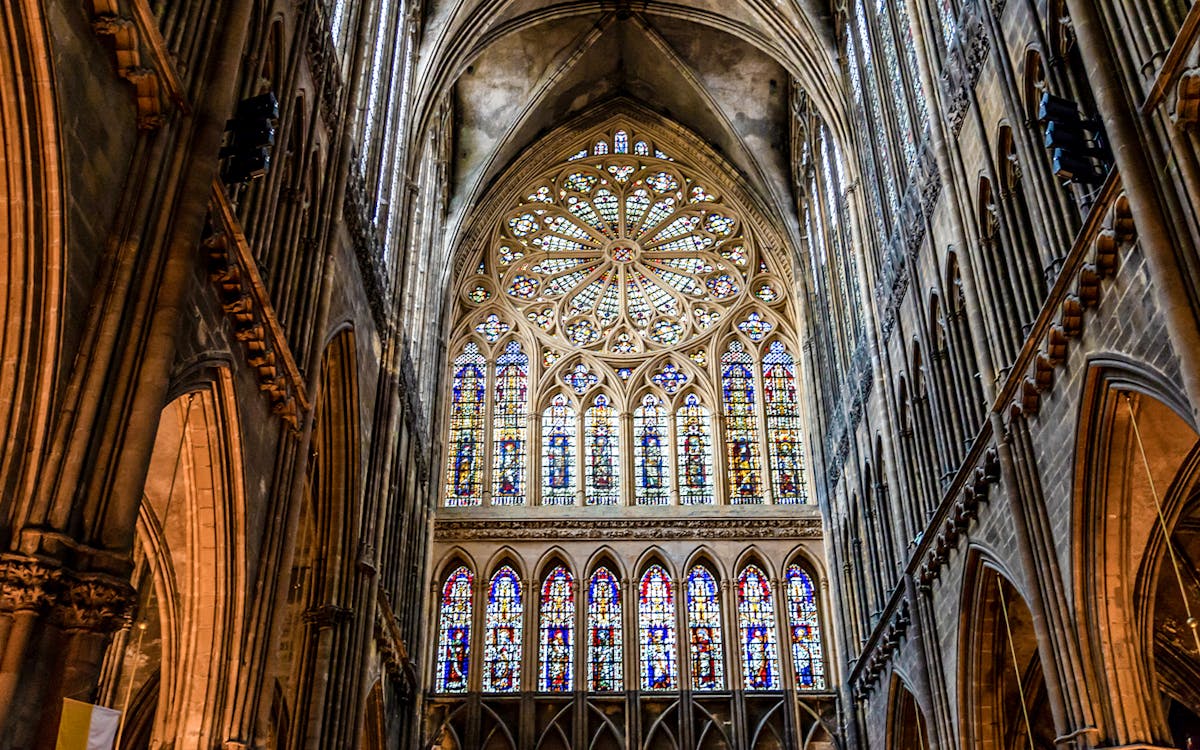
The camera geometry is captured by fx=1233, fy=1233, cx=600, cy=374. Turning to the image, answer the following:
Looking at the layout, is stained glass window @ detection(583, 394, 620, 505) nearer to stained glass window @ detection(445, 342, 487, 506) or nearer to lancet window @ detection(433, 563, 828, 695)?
lancet window @ detection(433, 563, 828, 695)

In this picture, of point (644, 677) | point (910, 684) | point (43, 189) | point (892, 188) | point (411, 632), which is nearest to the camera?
point (43, 189)

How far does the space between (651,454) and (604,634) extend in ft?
15.1

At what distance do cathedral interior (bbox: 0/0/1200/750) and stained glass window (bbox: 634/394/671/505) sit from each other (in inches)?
5.2

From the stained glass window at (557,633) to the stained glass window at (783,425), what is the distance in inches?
205

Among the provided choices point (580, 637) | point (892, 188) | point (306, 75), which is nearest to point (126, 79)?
point (306, 75)

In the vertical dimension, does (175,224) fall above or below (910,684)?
above

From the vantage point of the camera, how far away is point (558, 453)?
28.5 meters

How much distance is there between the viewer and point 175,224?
10023mm

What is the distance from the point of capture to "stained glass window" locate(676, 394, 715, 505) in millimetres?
27859

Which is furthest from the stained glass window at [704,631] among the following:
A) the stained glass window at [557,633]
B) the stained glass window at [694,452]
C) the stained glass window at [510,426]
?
the stained glass window at [510,426]

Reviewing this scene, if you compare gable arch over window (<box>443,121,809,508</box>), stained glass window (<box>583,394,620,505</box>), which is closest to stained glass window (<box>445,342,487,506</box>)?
gable arch over window (<box>443,121,809,508</box>)

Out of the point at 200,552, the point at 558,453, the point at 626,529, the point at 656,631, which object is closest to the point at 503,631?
the point at 656,631

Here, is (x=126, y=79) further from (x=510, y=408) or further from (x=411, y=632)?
(x=510, y=408)

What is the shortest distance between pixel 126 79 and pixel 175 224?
3.88 feet
